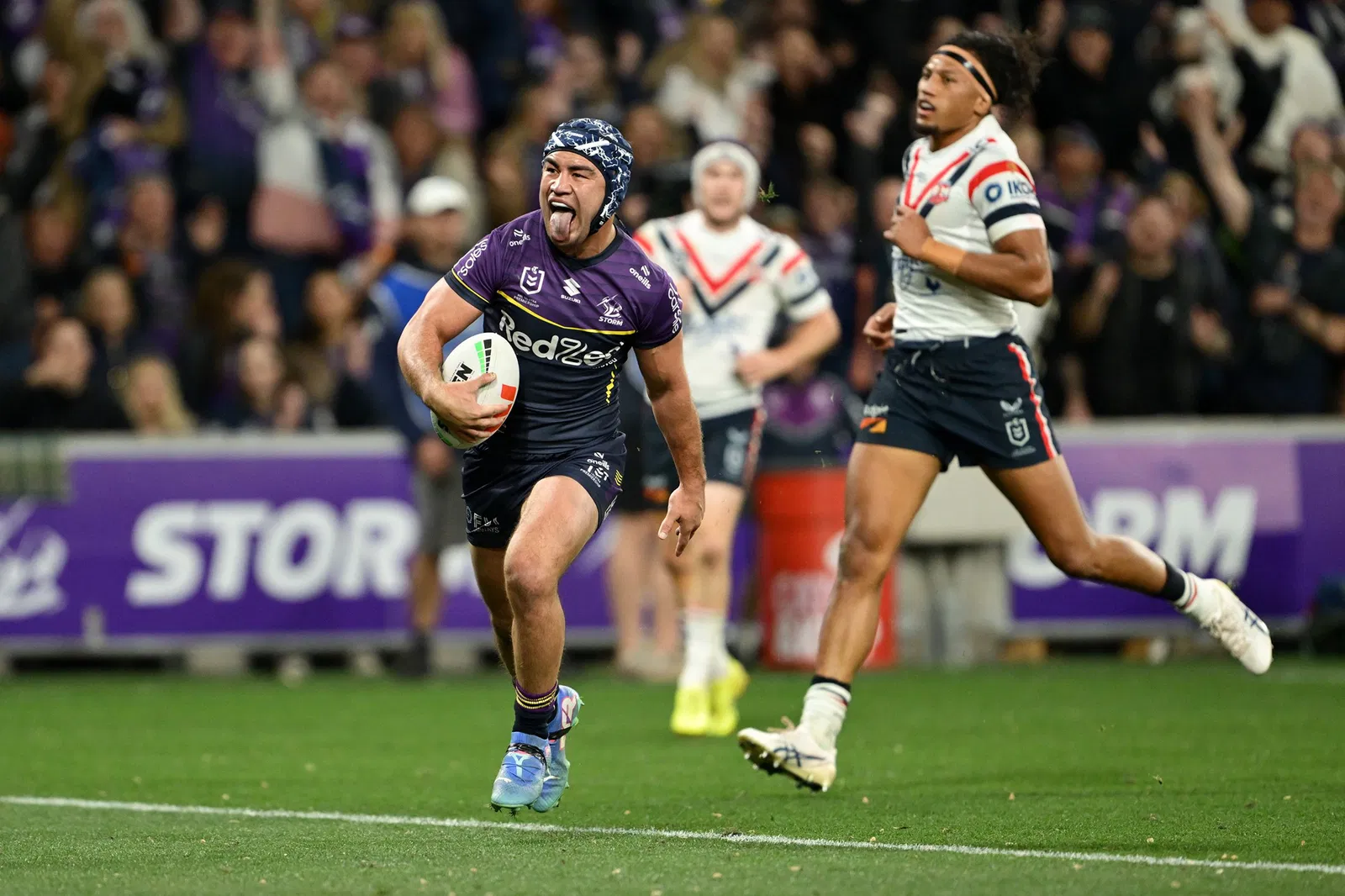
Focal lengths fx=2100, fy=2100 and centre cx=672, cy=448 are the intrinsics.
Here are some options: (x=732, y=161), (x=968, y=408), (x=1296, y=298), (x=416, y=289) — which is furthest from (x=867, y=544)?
(x=1296, y=298)

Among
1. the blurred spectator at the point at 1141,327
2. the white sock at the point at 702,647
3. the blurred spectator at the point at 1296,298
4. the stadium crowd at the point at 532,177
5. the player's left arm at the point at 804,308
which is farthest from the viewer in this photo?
the blurred spectator at the point at 1296,298

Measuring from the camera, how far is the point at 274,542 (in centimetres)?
1389

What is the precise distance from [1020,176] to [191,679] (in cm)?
790

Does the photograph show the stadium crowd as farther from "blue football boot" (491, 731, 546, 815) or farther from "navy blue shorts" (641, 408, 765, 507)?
"blue football boot" (491, 731, 546, 815)

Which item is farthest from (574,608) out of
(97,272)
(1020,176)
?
(1020,176)

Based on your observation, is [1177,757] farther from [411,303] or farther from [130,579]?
[130,579]

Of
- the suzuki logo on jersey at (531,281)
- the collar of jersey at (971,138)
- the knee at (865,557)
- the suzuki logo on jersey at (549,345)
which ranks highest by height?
the collar of jersey at (971,138)

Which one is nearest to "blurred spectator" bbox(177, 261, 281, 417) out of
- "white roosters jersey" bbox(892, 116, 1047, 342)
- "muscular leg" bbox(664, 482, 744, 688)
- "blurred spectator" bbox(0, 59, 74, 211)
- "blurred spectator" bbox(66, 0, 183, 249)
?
"blurred spectator" bbox(66, 0, 183, 249)

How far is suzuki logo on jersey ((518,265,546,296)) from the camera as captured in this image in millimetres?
6914

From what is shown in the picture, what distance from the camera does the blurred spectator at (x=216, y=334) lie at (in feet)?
48.2

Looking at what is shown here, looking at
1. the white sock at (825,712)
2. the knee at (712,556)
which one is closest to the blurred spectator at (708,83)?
the knee at (712,556)

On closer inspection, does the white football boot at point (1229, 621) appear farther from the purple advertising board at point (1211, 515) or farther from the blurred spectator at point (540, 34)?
the blurred spectator at point (540, 34)

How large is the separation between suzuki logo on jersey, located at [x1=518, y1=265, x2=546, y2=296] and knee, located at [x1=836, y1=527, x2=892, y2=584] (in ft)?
4.82

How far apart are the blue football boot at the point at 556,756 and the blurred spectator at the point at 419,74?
9809 mm
